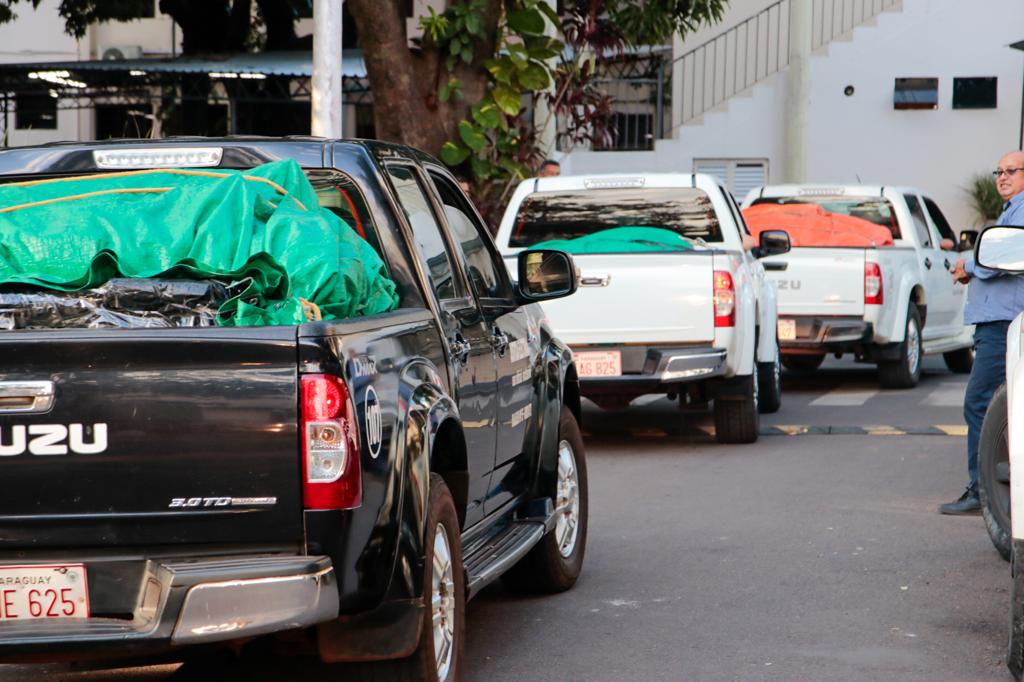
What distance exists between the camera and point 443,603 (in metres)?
4.97

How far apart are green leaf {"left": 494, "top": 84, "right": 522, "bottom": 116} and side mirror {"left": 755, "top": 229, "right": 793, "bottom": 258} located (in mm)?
4374

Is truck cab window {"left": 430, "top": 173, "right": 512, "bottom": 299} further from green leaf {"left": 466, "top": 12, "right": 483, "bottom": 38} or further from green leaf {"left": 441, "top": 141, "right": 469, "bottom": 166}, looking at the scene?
green leaf {"left": 441, "top": 141, "right": 469, "bottom": 166}

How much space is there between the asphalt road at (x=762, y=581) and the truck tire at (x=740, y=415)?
0.11 metres

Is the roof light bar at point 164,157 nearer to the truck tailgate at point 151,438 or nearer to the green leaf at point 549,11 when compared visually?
the truck tailgate at point 151,438

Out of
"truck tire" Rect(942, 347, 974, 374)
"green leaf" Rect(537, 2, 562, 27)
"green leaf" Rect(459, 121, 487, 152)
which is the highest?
"green leaf" Rect(537, 2, 562, 27)

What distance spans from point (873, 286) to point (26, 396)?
420 inches

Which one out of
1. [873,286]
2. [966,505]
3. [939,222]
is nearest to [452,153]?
[873,286]

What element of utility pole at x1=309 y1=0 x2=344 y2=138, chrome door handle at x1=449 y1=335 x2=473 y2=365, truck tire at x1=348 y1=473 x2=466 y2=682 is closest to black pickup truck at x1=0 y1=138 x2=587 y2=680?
truck tire at x1=348 y1=473 x2=466 y2=682

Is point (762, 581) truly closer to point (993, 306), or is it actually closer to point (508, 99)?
point (993, 306)

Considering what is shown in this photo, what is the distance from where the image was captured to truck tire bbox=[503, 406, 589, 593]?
6762 mm

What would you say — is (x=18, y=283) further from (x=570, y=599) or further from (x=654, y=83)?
(x=654, y=83)

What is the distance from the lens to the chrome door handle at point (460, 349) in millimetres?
5344

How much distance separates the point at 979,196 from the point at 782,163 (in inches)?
128

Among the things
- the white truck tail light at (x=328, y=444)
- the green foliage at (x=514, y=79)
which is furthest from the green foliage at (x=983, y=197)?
the white truck tail light at (x=328, y=444)
